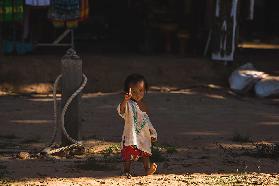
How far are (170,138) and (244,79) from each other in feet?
15.8

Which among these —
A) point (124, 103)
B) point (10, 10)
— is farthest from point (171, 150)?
point (10, 10)

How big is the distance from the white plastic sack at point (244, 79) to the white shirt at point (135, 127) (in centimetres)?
694

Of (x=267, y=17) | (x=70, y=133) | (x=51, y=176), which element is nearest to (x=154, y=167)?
(x=51, y=176)

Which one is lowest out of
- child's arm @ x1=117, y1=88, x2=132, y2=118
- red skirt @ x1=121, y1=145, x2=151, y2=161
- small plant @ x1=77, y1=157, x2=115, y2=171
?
small plant @ x1=77, y1=157, x2=115, y2=171

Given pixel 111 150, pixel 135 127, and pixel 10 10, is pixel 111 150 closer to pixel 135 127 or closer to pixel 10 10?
pixel 135 127

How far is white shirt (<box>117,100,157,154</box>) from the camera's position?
18.7ft

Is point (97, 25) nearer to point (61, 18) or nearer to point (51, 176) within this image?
point (61, 18)

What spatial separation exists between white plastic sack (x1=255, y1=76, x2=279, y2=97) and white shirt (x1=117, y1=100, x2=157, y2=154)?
268 inches

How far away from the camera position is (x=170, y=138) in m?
8.10

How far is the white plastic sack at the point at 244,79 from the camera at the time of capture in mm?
12462

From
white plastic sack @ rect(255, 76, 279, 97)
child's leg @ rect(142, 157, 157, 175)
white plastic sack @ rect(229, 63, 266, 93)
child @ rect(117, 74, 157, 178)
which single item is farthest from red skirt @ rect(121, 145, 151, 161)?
white plastic sack @ rect(229, 63, 266, 93)

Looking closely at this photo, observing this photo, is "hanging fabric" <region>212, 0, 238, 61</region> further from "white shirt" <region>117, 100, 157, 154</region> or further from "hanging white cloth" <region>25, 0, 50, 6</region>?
"white shirt" <region>117, 100, 157, 154</region>

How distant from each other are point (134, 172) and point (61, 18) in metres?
7.44

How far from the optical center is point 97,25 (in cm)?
1623
